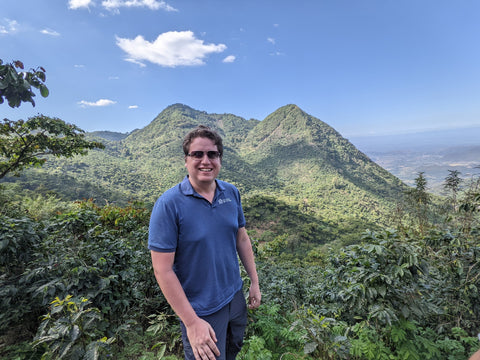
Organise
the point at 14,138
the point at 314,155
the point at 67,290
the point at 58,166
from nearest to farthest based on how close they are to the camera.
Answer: the point at 67,290 < the point at 14,138 < the point at 58,166 < the point at 314,155

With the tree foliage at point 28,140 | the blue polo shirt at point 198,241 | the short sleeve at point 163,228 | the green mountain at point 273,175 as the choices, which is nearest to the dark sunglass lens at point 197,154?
the blue polo shirt at point 198,241

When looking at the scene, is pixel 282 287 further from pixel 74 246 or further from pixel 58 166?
pixel 58 166

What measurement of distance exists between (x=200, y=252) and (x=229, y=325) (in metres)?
0.70

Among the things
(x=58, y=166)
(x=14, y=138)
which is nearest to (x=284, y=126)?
(x=58, y=166)

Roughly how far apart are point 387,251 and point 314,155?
12108 cm

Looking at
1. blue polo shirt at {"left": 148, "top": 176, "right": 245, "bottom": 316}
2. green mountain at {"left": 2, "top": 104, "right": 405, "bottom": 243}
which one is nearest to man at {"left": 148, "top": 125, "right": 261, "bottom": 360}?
blue polo shirt at {"left": 148, "top": 176, "right": 245, "bottom": 316}

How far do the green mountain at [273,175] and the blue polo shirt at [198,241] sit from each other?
38.1m

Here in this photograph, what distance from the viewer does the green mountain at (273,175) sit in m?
49.8

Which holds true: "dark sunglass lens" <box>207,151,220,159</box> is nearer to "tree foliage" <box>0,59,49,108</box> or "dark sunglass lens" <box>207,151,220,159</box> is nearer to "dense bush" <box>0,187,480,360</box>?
"dense bush" <box>0,187,480,360</box>

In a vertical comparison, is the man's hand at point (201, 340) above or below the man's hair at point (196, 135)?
below

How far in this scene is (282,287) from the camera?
3.52m

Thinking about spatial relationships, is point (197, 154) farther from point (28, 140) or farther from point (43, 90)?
point (28, 140)

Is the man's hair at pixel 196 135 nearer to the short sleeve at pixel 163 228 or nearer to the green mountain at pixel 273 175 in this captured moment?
the short sleeve at pixel 163 228

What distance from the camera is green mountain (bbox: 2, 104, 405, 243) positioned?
49.8 metres
